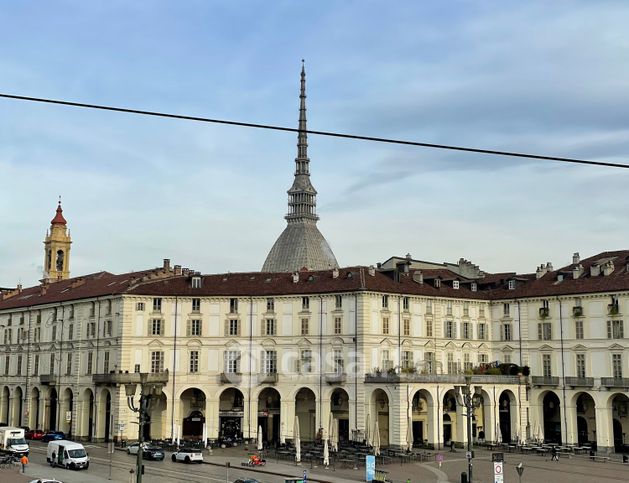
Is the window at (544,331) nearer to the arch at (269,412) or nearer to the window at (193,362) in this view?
the arch at (269,412)

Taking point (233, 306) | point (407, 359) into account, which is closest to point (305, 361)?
point (233, 306)

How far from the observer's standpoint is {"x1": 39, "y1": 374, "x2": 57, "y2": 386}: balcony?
311 feet

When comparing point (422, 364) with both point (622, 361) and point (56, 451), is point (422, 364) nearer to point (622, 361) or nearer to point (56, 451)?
point (622, 361)

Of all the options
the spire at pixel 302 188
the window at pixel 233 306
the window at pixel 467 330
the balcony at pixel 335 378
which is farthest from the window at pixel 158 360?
the spire at pixel 302 188

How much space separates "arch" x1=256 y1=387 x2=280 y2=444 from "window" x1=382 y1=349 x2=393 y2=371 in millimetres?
10934

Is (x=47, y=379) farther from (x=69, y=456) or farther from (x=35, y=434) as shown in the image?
(x=69, y=456)

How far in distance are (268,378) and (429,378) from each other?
610 inches

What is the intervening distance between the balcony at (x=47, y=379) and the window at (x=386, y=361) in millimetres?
35685

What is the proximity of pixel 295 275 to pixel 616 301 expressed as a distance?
3040cm

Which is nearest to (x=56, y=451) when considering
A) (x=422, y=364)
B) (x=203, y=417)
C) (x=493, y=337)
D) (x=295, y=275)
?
(x=203, y=417)

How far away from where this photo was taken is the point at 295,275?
3477 inches

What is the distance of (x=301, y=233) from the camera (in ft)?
500

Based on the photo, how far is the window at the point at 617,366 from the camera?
82000 mm

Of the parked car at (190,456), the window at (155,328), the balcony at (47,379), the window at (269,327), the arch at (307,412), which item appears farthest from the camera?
the balcony at (47,379)
